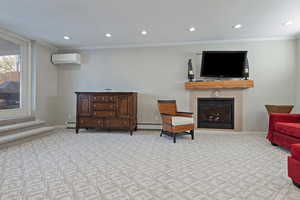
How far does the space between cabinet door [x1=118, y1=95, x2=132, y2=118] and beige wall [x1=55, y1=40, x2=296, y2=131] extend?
0.77 m

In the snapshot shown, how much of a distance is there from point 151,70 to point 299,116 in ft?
12.1

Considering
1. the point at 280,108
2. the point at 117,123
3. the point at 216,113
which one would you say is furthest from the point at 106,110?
the point at 280,108

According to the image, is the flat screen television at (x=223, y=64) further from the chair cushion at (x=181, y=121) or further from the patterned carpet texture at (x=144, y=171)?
the patterned carpet texture at (x=144, y=171)

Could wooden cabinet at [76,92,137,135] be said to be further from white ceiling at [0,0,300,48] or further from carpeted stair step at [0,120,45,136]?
white ceiling at [0,0,300,48]

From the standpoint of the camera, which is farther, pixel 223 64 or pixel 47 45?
pixel 47 45

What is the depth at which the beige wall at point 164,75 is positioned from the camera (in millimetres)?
4473

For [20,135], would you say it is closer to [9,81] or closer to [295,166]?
[9,81]

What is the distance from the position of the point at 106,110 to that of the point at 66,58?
2.24m

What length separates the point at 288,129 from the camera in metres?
2.94

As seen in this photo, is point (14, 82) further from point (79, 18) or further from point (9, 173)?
point (9, 173)

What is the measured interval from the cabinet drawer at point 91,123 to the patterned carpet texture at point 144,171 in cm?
98

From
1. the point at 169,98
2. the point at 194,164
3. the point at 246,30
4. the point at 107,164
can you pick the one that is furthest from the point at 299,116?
the point at 107,164

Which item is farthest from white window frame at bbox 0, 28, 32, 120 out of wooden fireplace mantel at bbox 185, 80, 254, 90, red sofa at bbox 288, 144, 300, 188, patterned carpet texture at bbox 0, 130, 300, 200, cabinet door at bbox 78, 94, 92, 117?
red sofa at bbox 288, 144, 300, 188

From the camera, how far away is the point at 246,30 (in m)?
3.97
